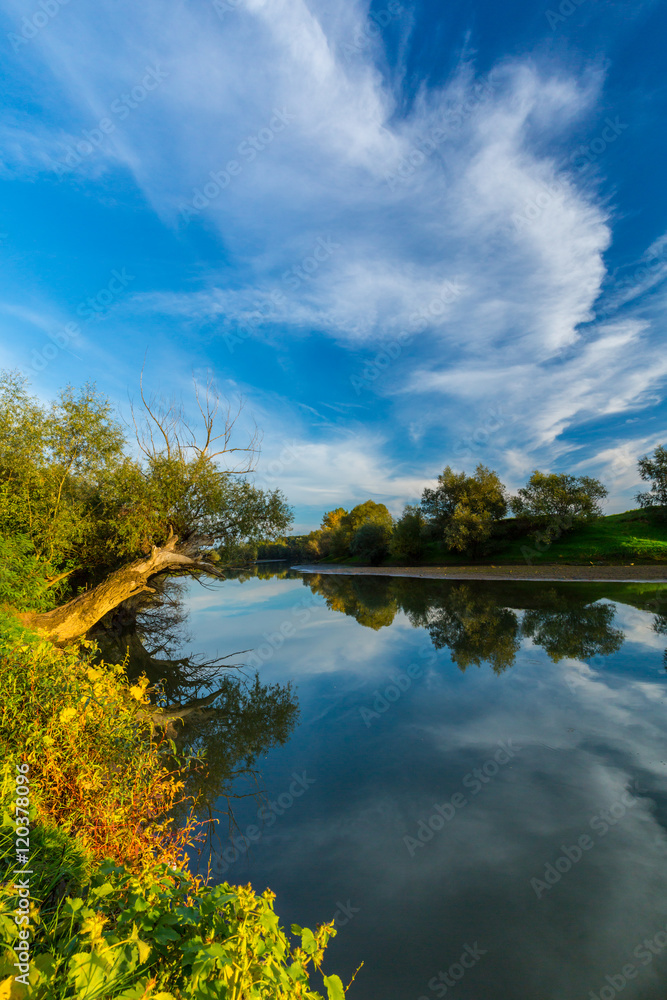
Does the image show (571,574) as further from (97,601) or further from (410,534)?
(97,601)

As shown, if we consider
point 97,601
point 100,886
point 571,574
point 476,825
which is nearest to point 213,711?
point 476,825

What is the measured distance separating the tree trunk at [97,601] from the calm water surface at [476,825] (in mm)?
6596

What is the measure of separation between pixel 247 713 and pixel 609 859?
7243mm

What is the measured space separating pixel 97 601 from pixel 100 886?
13590mm

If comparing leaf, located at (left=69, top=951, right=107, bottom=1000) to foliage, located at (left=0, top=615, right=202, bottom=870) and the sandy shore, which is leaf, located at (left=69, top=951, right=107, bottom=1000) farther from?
the sandy shore

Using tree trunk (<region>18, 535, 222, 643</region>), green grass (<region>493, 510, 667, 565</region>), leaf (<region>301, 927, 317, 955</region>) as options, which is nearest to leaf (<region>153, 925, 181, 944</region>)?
leaf (<region>301, 927, 317, 955</region>)

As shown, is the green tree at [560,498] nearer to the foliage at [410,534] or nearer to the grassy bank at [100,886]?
the foliage at [410,534]

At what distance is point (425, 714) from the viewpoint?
30.0ft

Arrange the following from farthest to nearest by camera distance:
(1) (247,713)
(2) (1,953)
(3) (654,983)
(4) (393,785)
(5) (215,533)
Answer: (5) (215,533) < (1) (247,713) < (4) (393,785) < (3) (654,983) < (2) (1,953)

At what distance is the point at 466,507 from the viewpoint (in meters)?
54.5

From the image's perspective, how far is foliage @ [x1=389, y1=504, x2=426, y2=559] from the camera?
61969 mm

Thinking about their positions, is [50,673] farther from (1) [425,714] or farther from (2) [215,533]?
(2) [215,533]

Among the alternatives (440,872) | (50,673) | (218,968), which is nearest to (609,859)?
(440,872)

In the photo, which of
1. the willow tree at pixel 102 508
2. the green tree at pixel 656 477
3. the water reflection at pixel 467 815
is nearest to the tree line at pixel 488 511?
the green tree at pixel 656 477
